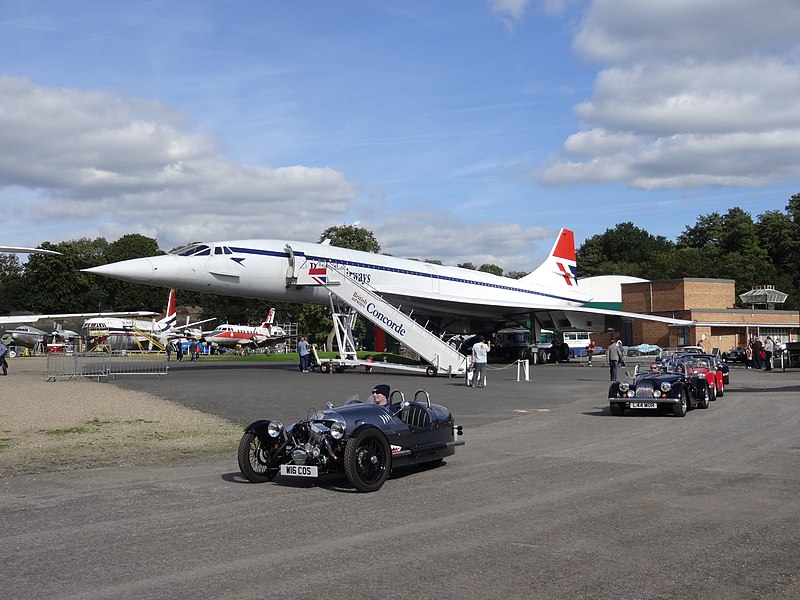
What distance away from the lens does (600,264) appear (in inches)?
4572

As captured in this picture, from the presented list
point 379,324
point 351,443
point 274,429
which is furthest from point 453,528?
point 379,324

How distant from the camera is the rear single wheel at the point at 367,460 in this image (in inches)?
370

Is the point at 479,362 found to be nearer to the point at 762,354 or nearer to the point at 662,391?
the point at 662,391

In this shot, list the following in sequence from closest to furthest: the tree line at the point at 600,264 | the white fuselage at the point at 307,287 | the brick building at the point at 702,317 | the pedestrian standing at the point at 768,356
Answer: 1. the white fuselage at the point at 307,287
2. the pedestrian standing at the point at 768,356
3. the brick building at the point at 702,317
4. the tree line at the point at 600,264

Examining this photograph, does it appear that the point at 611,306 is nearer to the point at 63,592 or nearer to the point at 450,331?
the point at 450,331

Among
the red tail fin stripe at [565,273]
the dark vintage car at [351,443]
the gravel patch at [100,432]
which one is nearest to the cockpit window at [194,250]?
the gravel patch at [100,432]

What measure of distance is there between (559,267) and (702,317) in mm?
15307

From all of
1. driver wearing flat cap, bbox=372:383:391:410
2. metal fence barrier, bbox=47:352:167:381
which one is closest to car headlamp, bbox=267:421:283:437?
driver wearing flat cap, bbox=372:383:391:410

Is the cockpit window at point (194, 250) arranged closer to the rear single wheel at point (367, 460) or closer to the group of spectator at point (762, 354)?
the rear single wheel at point (367, 460)

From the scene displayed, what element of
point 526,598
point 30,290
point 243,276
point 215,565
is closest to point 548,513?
point 526,598

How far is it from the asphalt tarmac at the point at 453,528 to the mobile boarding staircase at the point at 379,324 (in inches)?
737

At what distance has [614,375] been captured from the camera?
29.4m

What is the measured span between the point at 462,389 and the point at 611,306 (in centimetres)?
5386

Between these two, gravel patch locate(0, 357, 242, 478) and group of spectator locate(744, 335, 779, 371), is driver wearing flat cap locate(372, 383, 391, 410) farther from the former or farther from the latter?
group of spectator locate(744, 335, 779, 371)
